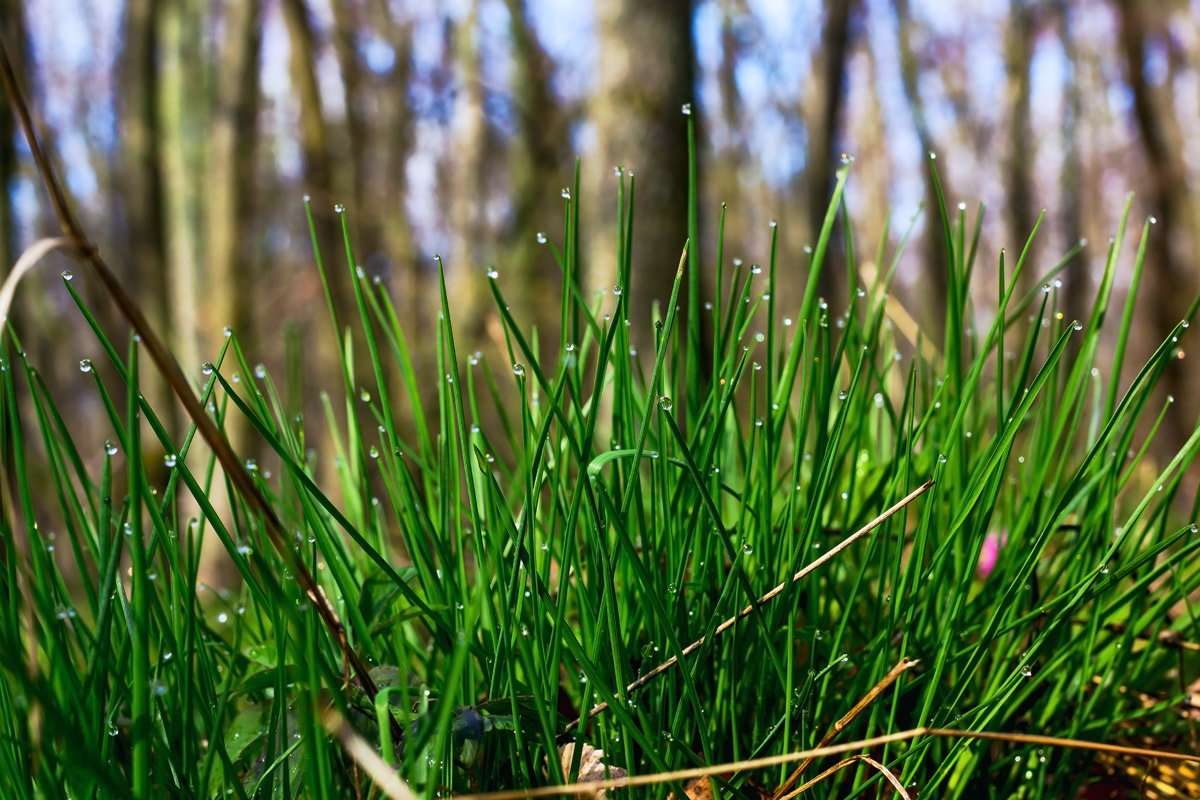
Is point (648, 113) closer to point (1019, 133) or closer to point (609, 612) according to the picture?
point (609, 612)

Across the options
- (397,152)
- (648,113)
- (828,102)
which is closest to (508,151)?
(397,152)

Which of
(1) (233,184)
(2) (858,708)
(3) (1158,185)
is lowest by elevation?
(3) (1158,185)

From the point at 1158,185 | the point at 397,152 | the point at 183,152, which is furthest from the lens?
the point at 397,152

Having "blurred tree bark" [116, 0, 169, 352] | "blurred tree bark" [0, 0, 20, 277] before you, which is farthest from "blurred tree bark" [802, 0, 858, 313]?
"blurred tree bark" [0, 0, 20, 277]

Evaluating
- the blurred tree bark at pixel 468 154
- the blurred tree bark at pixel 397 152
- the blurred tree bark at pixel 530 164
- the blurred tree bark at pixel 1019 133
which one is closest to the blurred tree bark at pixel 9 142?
the blurred tree bark at pixel 530 164

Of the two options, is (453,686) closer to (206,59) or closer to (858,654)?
(858,654)

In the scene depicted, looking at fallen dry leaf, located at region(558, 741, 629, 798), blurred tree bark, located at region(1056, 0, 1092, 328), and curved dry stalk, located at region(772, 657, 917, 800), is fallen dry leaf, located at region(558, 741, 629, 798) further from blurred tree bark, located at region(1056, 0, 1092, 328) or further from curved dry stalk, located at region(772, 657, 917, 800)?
blurred tree bark, located at region(1056, 0, 1092, 328)

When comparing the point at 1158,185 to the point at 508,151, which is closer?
the point at 1158,185

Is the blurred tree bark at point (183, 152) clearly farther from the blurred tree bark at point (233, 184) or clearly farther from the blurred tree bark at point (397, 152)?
the blurred tree bark at point (397, 152)

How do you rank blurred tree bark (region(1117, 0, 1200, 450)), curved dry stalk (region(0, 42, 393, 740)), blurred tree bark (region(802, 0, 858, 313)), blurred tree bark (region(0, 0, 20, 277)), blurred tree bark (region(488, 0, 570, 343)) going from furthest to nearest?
blurred tree bark (region(488, 0, 570, 343))
blurred tree bark (region(802, 0, 858, 313))
blurred tree bark (region(1117, 0, 1200, 450))
blurred tree bark (region(0, 0, 20, 277))
curved dry stalk (region(0, 42, 393, 740))
